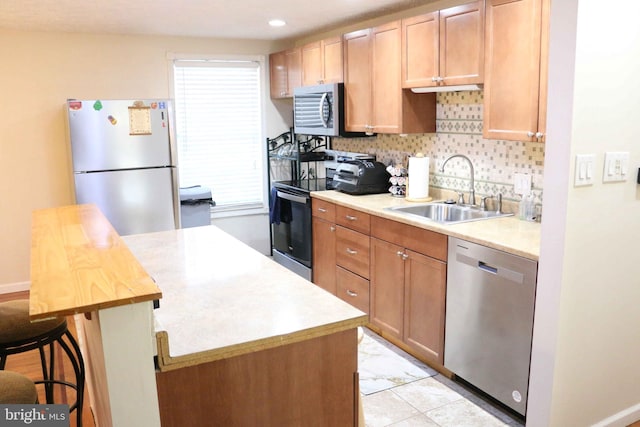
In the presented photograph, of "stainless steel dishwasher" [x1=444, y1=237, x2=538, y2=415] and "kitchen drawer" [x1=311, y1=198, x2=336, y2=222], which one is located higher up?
"kitchen drawer" [x1=311, y1=198, x2=336, y2=222]

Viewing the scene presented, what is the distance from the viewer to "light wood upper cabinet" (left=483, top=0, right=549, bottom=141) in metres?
2.55

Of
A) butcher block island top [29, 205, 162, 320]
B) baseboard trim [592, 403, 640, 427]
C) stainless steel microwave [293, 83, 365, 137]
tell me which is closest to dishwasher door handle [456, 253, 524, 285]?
baseboard trim [592, 403, 640, 427]

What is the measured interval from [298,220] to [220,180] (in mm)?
1295

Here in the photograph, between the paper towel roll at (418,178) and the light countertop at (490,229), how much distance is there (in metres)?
0.11

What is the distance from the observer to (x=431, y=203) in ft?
12.0

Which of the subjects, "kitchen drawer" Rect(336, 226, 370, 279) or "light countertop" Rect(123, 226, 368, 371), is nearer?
"light countertop" Rect(123, 226, 368, 371)

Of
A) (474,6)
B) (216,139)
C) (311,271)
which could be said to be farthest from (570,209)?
(216,139)

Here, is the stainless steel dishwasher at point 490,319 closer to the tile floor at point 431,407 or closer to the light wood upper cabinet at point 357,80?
the tile floor at point 431,407

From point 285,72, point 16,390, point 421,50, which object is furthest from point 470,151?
point 16,390

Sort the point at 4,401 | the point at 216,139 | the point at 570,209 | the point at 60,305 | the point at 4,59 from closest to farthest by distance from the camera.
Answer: the point at 60,305 < the point at 4,401 < the point at 570,209 < the point at 4,59 < the point at 216,139

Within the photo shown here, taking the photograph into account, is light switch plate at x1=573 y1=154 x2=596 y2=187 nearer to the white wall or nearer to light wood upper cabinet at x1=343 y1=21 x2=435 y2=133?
the white wall

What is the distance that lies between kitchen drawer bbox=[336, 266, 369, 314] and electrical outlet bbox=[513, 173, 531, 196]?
1.13 metres

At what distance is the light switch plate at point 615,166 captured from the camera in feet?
7.23

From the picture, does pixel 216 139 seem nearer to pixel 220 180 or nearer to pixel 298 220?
pixel 220 180
